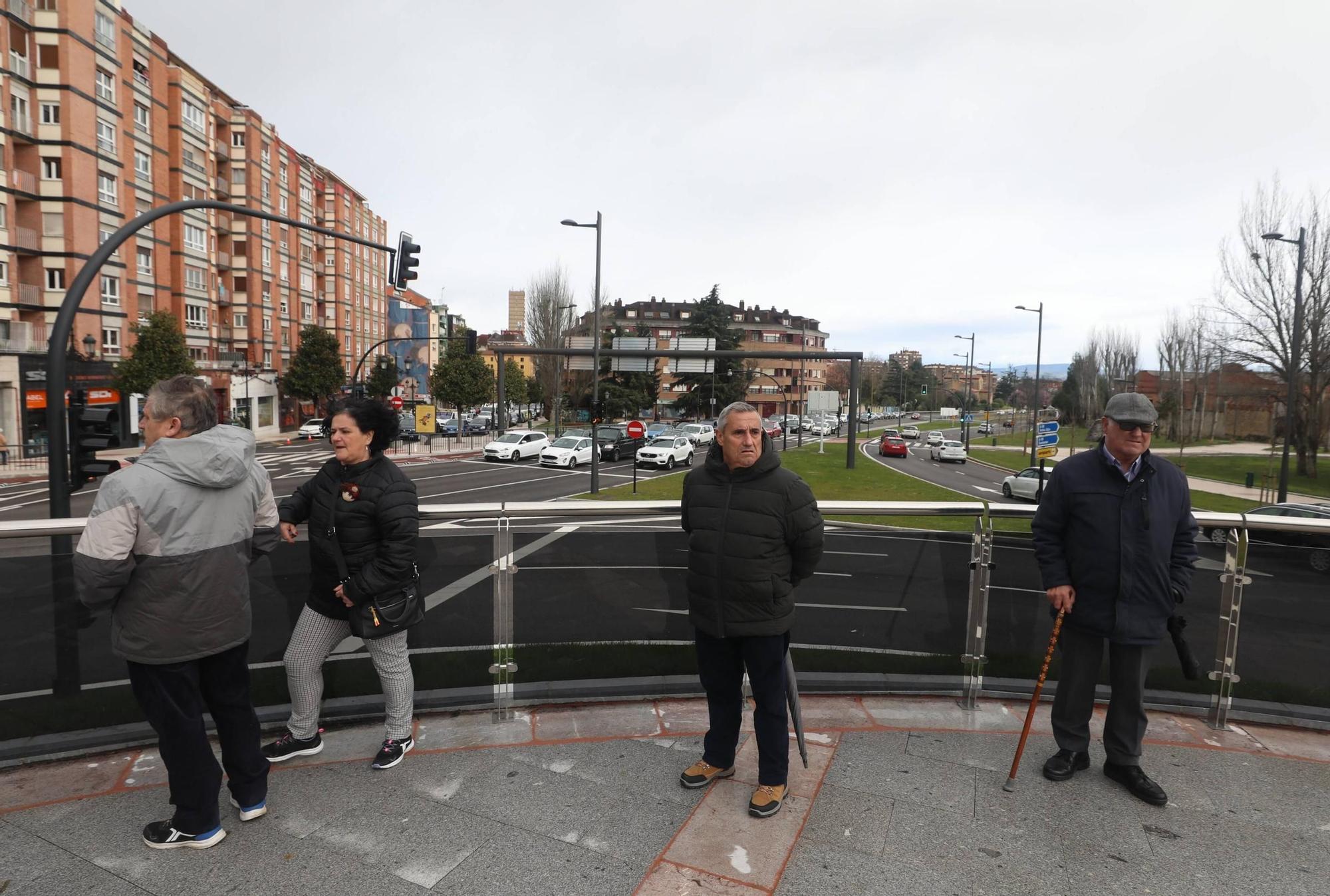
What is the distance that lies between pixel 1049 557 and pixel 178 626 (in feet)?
11.7

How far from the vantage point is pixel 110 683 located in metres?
3.60

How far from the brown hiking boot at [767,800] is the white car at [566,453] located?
29892mm

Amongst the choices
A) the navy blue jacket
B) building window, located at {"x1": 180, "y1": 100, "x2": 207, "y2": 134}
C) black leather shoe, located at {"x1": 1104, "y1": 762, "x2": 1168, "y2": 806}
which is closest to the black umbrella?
the navy blue jacket

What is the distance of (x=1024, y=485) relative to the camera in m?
27.6

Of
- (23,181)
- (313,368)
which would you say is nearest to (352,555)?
(23,181)

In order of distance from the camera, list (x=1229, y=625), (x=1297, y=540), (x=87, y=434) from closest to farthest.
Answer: (x=1297, y=540) → (x=1229, y=625) → (x=87, y=434)

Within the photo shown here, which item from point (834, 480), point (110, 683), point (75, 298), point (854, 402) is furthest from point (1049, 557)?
point (854, 402)

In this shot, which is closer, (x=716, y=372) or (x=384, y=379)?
(x=384, y=379)

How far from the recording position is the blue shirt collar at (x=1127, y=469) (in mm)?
3320

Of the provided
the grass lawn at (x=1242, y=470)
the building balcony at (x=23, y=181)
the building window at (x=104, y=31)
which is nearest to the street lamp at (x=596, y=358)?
the grass lawn at (x=1242, y=470)

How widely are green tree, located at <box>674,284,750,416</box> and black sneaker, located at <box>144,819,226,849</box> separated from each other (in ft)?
194

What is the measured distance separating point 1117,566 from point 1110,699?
0.68 meters

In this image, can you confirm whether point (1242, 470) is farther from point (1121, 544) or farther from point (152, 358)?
point (152, 358)

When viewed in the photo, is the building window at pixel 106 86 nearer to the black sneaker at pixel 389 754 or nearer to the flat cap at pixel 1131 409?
the black sneaker at pixel 389 754
